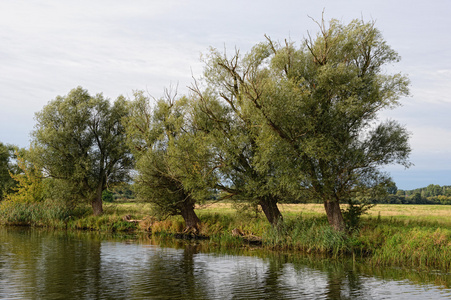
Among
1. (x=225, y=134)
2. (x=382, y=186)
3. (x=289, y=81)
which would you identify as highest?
(x=289, y=81)

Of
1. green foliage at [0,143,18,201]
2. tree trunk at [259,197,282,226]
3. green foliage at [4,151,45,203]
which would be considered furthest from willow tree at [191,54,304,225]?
green foliage at [0,143,18,201]

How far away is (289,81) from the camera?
29.3m

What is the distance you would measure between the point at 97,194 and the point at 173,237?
53.9 ft

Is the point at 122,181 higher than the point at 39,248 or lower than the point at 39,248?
higher

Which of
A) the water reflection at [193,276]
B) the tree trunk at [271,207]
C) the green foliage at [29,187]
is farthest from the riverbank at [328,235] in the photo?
the green foliage at [29,187]

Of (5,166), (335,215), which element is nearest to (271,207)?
(335,215)

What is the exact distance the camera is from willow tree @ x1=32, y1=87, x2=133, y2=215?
51594mm

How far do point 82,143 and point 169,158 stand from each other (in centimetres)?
2163

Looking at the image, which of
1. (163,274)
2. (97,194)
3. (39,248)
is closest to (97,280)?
(163,274)

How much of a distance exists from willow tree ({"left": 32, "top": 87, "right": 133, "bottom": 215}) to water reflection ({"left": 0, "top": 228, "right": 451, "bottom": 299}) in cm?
1980

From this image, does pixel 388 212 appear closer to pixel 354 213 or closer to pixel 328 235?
pixel 354 213

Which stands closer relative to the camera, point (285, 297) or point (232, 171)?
point (285, 297)

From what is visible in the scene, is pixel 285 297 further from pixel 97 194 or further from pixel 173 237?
pixel 97 194

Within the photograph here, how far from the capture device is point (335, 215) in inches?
1241
